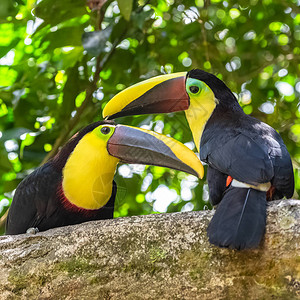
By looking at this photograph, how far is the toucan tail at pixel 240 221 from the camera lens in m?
1.80

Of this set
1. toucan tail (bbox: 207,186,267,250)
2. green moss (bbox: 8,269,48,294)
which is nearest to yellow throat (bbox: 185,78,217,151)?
toucan tail (bbox: 207,186,267,250)

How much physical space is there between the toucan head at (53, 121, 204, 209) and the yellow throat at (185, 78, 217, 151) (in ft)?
0.80

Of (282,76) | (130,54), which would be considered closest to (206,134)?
(130,54)

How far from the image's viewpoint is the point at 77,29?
11.1 ft

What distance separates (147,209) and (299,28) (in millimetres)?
1931

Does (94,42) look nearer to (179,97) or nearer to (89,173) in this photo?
(179,97)

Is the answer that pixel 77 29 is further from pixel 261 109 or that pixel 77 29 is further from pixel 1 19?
pixel 261 109

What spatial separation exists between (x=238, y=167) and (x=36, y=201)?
112cm

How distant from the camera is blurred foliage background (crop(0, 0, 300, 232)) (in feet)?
10.9

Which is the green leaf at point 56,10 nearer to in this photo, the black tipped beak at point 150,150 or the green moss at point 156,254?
the black tipped beak at point 150,150

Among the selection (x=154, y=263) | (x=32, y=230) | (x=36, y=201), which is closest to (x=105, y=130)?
(x=36, y=201)

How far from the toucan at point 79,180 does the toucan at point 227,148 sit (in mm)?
202

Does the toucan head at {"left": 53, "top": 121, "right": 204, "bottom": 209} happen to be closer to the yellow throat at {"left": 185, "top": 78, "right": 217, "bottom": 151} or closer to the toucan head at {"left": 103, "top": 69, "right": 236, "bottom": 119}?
the toucan head at {"left": 103, "top": 69, "right": 236, "bottom": 119}

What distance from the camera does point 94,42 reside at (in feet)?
9.62
